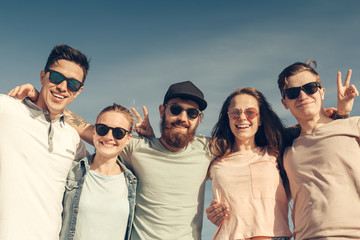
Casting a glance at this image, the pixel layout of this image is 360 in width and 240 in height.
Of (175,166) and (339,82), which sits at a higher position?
(339,82)

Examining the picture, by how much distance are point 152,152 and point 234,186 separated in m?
1.84

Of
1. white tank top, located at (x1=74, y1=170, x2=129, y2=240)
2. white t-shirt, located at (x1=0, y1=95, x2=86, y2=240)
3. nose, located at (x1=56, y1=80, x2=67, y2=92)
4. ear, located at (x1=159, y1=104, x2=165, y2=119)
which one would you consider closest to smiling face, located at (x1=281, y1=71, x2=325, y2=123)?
ear, located at (x1=159, y1=104, x2=165, y2=119)

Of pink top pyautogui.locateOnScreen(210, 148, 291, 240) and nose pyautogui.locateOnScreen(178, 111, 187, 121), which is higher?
nose pyautogui.locateOnScreen(178, 111, 187, 121)

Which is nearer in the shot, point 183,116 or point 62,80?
point 62,80

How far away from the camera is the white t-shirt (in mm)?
5398

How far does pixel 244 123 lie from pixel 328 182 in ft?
6.61

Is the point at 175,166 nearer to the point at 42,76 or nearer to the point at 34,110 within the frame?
the point at 34,110

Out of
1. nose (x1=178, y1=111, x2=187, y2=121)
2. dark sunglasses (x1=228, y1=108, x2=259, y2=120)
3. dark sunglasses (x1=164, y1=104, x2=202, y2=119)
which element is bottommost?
dark sunglasses (x1=228, y1=108, x2=259, y2=120)

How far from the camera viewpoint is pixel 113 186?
6418 millimetres

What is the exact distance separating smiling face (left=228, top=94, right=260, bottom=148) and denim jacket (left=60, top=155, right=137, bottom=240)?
7.76ft

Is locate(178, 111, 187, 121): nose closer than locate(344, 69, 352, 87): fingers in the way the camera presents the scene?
No

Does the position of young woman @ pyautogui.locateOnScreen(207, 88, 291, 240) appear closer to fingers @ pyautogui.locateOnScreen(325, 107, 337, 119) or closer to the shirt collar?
fingers @ pyautogui.locateOnScreen(325, 107, 337, 119)

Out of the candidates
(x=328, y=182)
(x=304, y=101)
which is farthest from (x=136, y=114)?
(x=328, y=182)

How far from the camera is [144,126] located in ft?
24.6
